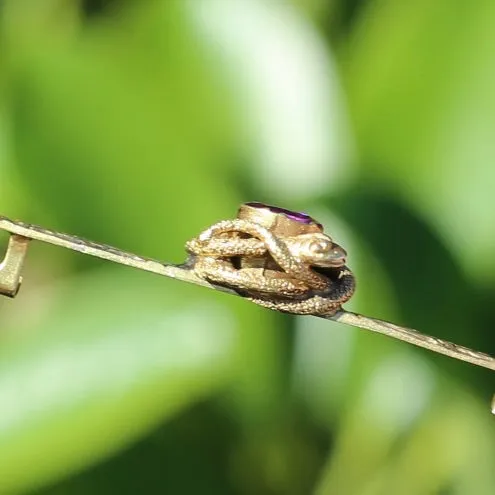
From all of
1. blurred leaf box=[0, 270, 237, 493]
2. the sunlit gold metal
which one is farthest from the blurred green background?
the sunlit gold metal

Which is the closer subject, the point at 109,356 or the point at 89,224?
the point at 109,356

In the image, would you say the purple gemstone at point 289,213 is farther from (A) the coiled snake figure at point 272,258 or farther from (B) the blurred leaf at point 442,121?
(B) the blurred leaf at point 442,121

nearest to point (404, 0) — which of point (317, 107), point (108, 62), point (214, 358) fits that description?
point (317, 107)

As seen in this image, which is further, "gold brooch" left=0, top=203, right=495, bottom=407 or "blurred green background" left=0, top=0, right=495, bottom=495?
"blurred green background" left=0, top=0, right=495, bottom=495

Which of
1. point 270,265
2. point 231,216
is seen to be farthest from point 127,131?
point 270,265

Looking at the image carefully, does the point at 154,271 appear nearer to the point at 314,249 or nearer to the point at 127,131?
the point at 314,249

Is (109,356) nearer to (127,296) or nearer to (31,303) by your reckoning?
(127,296)

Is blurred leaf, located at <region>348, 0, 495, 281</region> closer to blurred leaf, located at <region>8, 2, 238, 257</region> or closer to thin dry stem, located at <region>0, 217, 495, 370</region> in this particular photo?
blurred leaf, located at <region>8, 2, 238, 257</region>
